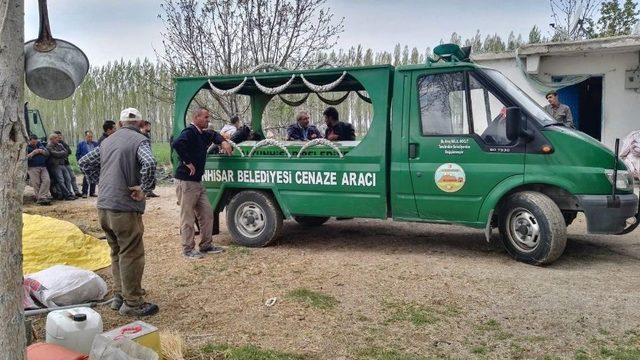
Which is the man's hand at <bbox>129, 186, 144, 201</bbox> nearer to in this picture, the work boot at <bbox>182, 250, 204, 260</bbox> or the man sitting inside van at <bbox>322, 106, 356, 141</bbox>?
the work boot at <bbox>182, 250, 204, 260</bbox>

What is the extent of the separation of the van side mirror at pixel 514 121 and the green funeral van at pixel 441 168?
0.01m

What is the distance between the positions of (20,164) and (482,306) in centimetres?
379

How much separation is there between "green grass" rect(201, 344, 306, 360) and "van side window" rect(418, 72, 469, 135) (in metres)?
3.40

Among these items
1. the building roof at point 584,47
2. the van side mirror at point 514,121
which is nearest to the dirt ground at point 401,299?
the van side mirror at point 514,121

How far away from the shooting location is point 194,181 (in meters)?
6.88

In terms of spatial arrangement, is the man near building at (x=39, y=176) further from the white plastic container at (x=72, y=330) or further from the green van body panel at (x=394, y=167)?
the white plastic container at (x=72, y=330)

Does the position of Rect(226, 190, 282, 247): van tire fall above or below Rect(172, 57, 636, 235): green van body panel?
below

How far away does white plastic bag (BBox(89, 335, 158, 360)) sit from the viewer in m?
3.08

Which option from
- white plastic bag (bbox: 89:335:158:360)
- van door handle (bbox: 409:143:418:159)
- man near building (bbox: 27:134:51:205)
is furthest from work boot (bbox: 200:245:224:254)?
man near building (bbox: 27:134:51:205)

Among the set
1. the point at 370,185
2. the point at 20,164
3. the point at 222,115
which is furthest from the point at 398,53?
the point at 20,164

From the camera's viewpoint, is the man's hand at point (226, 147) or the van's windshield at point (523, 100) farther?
the man's hand at point (226, 147)

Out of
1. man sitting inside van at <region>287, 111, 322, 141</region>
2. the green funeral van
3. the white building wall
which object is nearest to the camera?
the green funeral van

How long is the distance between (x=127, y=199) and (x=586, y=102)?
1250 cm

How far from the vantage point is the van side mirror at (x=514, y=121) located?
5785mm
